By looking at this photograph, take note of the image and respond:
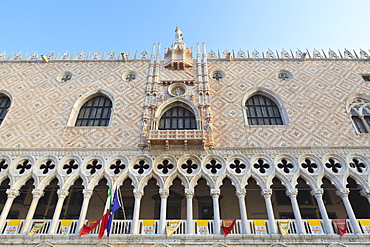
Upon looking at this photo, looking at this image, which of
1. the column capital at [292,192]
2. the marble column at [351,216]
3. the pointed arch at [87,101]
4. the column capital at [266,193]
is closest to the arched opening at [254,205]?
the column capital at [266,193]

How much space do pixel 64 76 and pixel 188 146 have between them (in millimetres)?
8516

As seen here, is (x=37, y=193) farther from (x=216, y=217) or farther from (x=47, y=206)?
(x=216, y=217)

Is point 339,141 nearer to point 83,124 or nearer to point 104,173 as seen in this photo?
point 104,173

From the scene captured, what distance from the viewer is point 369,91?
1302 cm

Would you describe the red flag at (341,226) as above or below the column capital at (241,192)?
below

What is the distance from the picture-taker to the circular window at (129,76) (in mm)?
14008

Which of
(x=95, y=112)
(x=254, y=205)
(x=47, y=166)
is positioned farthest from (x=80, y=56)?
(x=254, y=205)

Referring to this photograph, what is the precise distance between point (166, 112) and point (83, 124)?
157 inches

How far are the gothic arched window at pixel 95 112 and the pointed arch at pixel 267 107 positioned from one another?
6.70 metres

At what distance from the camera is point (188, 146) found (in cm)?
1069

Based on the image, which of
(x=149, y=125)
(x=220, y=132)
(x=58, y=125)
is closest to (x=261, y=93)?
(x=220, y=132)

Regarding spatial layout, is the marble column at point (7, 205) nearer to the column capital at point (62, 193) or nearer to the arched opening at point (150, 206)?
the column capital at point (62, 193)

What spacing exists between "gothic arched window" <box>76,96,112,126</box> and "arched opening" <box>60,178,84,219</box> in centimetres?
273

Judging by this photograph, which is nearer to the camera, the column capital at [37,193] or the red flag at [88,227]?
the red flag at [88,227]
